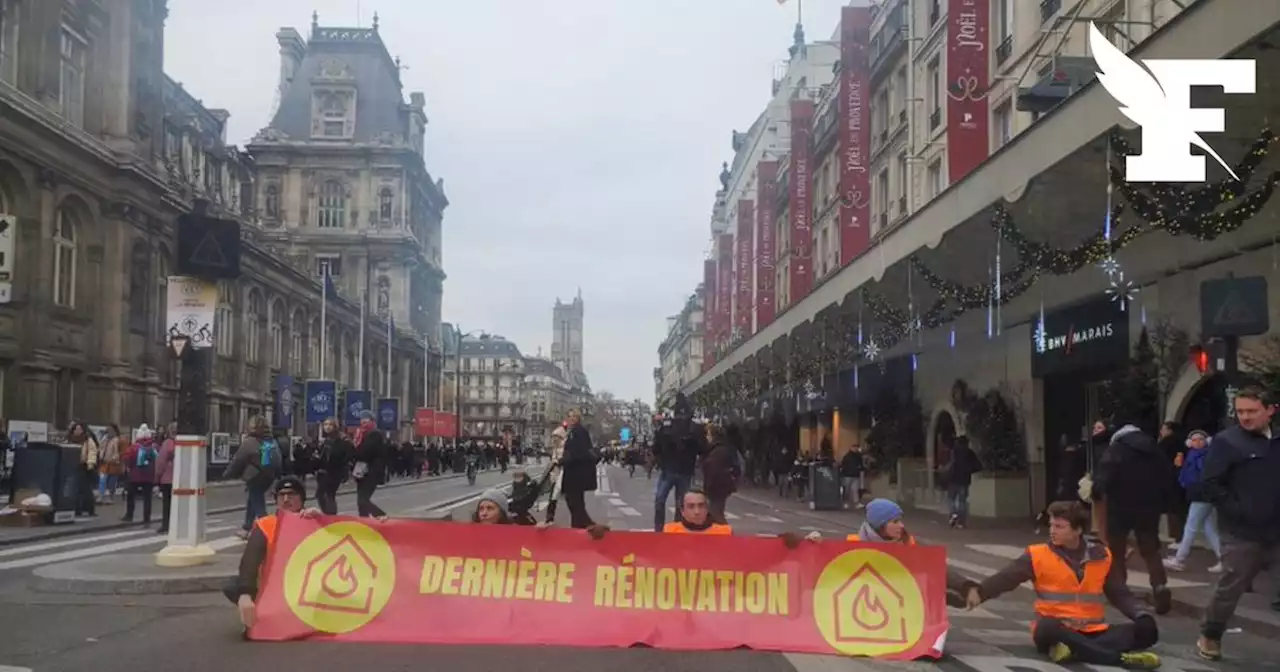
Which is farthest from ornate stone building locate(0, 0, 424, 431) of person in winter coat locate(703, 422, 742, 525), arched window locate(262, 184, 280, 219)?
arched window locate(262, 184, 280, 219)

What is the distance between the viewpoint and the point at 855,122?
35.2m

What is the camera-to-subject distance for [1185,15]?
40.0 ft

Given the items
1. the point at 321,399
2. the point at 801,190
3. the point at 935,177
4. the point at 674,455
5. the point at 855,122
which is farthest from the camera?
the point at 321,399

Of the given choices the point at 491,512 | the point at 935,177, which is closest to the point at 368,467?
the point at 491,512

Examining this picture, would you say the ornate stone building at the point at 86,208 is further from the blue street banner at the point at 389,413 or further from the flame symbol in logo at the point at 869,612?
the flame symbol in logo at the point at 869,612

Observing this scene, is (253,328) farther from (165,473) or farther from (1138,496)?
(1138,496)

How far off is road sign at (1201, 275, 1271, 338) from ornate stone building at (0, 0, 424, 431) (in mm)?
29835

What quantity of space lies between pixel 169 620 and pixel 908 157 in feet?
99.4

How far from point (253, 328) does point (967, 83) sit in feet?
A: 136

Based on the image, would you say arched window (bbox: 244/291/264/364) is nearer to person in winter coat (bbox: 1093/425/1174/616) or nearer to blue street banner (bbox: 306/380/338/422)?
blue street banner (bbox: 306/380/338/422)

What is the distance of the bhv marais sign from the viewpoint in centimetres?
1998

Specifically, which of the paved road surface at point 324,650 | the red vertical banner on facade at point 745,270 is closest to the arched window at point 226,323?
the red vertical banner on facade at point 745,270

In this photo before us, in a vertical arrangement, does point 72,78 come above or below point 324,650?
above

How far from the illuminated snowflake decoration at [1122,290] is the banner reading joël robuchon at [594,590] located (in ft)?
42.7
